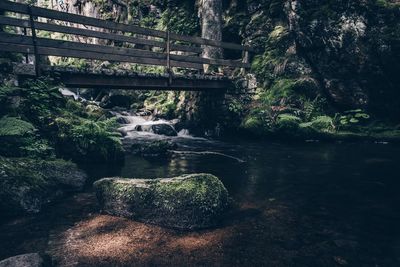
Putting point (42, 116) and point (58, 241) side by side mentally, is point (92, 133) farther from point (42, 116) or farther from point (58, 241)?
point (58, 241)

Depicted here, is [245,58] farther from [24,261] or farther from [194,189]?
[24,261]

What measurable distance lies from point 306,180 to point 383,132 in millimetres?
5971

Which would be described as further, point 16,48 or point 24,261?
point 16,48

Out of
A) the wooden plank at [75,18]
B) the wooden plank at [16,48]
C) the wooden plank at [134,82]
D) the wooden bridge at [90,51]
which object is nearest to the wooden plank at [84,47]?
the wooden bridge at [90,51]

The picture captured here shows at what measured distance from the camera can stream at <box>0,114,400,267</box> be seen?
4.01 m

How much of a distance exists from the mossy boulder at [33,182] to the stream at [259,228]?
0.84 ft

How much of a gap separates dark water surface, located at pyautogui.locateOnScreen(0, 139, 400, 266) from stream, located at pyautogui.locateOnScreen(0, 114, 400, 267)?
0.06 feet

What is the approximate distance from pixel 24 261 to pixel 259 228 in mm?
3403

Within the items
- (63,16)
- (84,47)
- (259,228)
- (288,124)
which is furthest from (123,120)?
(259,228)

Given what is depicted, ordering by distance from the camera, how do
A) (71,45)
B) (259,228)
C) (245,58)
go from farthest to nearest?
1. (245,58)
2. (71,45)
3. (259,228)

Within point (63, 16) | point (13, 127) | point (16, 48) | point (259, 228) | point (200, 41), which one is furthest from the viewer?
point (200, 41)

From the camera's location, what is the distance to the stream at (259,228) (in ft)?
13.1

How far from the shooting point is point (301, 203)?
585 cm

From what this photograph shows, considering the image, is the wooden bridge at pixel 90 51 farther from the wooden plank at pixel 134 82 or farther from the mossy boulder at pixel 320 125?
the mossy boulder at pixel 320 125
